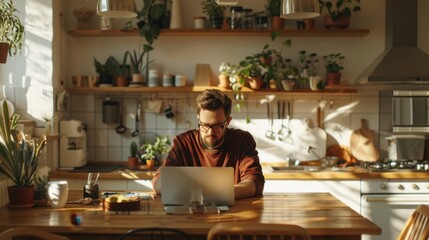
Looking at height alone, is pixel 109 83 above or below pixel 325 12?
below

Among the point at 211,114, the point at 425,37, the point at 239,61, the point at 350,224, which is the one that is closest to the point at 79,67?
the point at 239,61

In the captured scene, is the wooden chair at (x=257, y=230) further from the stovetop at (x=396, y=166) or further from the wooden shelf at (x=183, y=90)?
the wooden shelf at (x=183, y=90)

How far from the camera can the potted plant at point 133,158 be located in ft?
15.6

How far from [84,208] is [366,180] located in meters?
2.51

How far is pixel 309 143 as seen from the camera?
4.95 m

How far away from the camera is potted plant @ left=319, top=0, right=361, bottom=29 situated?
4785 millimetres

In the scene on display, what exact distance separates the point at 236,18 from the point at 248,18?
0.13 m

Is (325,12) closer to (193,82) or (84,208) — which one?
(193,82)

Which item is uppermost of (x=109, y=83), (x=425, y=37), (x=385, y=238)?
(x=425, y=37)

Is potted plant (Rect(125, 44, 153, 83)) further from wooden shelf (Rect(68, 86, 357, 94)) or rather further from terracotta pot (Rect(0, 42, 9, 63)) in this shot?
terracotta pot (Rect(0, 42, 9, 63))

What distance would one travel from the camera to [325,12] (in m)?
4.96

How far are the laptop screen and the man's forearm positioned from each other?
196 millimetres

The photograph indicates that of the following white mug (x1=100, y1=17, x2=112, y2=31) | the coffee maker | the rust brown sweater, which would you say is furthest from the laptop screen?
white mug (x1=100, y1=17, x2=112, y2=31)

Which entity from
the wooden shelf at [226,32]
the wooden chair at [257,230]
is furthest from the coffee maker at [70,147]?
the wooden chair at [257,230]
